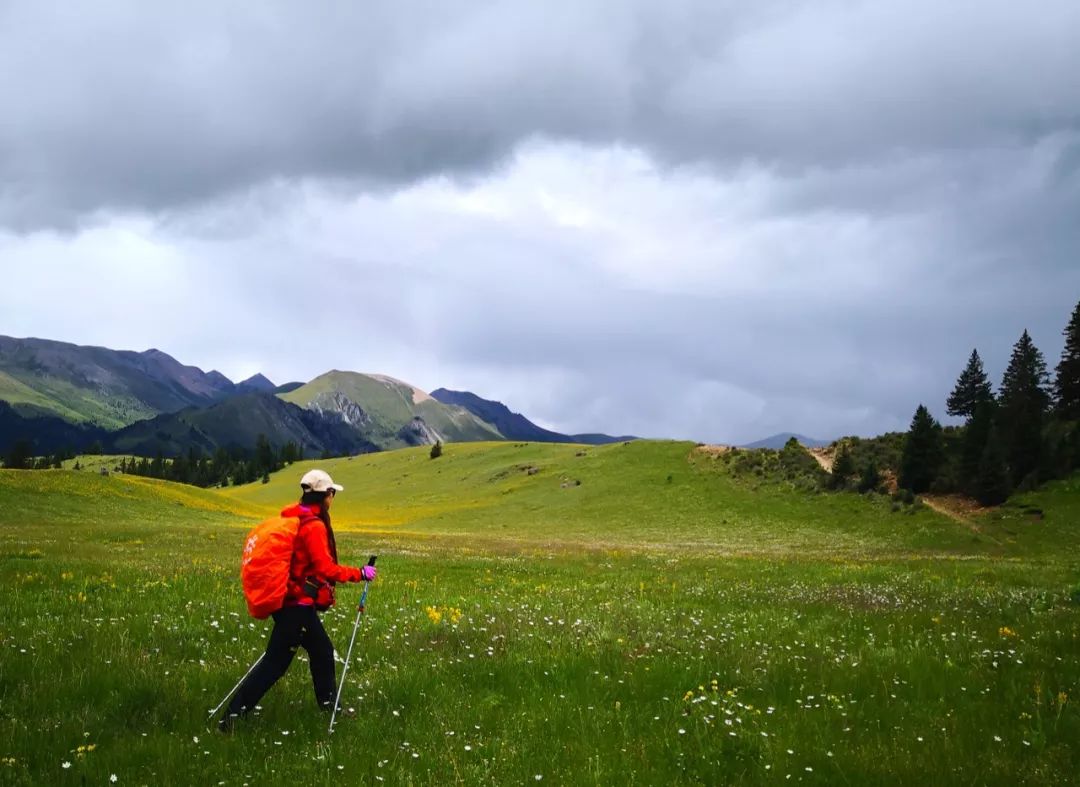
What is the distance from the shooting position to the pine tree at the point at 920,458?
63.7m

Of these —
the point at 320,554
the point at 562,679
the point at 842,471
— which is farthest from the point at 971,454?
the point at 320,554

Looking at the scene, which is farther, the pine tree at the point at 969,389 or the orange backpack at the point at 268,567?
the pine tree at the point at 969,389

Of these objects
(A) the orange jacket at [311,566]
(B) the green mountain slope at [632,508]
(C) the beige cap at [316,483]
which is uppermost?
(C) the beige cap at [316,483]

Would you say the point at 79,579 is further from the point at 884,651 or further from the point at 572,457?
the point at 572,457

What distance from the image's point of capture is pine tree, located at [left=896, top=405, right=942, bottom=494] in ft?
209

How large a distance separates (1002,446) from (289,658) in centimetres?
6676

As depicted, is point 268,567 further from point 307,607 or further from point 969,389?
point 969,389

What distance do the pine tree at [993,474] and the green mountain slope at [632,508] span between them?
583 centimetres

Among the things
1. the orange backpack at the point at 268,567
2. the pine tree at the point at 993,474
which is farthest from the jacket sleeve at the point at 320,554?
the pine tree at the point at 993,474

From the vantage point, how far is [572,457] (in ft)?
367

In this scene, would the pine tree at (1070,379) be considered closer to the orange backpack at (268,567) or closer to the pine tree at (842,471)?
the pine tree at (842,471)

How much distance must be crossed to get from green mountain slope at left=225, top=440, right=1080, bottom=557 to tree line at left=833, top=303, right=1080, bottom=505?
5968 millimetres

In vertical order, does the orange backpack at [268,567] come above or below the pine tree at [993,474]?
below

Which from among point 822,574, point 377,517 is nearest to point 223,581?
point 822,574
